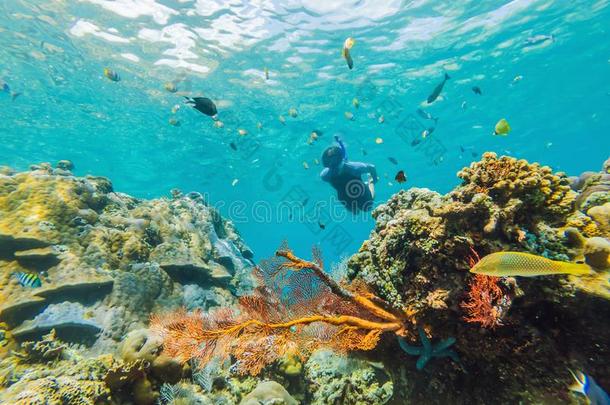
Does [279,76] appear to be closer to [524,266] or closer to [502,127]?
[502,127]

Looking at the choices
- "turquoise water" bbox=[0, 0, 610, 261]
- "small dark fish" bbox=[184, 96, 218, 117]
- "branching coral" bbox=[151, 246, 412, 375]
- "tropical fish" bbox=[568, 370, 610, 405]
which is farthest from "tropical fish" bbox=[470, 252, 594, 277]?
"turquoise water" bbox=[0, 0, 610, 261]

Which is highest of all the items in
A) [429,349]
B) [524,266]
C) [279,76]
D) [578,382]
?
[279,76]

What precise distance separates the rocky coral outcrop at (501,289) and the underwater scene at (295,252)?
18mm

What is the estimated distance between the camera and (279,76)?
19594 mm

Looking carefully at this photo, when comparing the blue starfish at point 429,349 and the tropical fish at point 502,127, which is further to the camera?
the tropical fish at point 502,127

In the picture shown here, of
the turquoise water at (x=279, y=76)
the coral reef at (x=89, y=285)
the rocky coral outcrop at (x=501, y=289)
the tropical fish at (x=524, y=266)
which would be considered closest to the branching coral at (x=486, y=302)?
the rocky coral outcrop at (x=501, y=289)

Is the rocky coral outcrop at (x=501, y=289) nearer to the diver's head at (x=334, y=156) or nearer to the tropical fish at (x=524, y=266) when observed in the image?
the tropical fish at (x=524, y=266)

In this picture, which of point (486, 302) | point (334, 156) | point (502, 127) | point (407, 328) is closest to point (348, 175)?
point (334, 156)

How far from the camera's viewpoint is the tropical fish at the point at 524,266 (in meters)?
2.04

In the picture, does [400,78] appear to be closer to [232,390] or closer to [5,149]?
[232,390]

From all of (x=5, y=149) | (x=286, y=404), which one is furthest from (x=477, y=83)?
(x=5, y=149)

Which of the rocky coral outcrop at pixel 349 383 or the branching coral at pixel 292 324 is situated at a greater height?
the branching coral at pixel 292 324

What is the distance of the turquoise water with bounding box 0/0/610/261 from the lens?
14805mm

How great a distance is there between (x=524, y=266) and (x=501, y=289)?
2.02 feet
